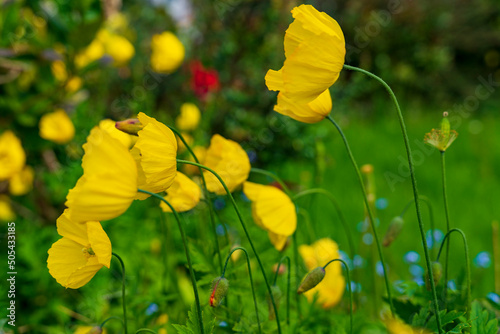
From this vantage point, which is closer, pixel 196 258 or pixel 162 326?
pixel 196 258

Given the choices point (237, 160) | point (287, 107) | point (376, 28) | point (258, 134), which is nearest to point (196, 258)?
point (237, 160)

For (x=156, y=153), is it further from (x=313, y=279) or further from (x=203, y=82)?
(x=203, y=82)

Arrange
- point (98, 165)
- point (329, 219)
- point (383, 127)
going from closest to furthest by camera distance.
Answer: point (98, 165) < point (329, 219) < point (383, 127)

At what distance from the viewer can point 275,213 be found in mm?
841

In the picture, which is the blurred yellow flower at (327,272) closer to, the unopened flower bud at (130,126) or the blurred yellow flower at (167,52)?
the unopened flower bud at (130,126)

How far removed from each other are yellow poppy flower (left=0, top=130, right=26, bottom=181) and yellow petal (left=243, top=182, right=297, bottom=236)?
1.19m

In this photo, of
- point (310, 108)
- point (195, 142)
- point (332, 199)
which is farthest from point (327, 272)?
point (195, 142)

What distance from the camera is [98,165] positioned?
546 mm

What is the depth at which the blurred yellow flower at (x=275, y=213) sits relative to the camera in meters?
0.83

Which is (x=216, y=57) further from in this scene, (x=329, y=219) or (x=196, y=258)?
(x=196, y=258)

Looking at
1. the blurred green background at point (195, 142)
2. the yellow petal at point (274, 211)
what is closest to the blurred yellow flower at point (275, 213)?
the yellow petal at point (274, 211)

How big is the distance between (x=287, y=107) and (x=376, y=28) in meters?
4.96

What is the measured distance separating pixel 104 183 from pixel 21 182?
1560 millimetres

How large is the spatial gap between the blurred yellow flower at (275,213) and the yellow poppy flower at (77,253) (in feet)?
0.89
